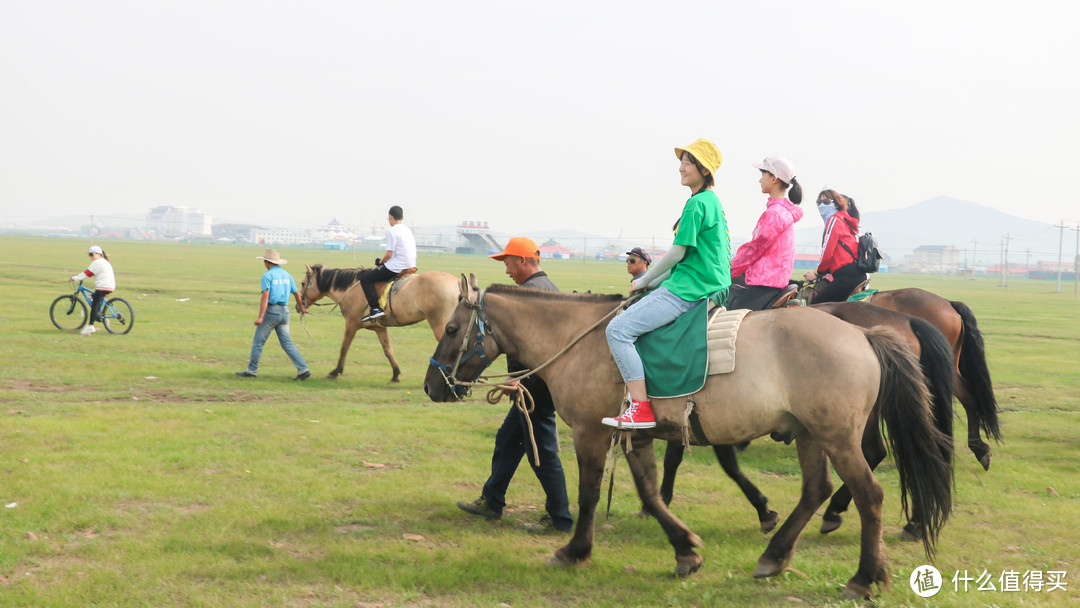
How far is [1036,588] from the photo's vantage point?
212 inches

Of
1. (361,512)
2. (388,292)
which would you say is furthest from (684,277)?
(388,292)

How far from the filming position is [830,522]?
6.84 metres

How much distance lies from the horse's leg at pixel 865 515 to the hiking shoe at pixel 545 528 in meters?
2.39

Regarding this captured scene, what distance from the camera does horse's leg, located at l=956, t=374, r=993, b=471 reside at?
8.60 metres

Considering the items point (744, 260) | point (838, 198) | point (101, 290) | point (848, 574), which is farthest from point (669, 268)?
point (101, 290)

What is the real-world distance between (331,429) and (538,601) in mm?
5458

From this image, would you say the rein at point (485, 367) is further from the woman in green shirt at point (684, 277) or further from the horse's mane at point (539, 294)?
the woman in green shirt at point (684, 277)

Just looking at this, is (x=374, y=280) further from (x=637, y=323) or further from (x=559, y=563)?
(x=637, y=323)

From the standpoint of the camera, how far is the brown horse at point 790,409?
5.29 m

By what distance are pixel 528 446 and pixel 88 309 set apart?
16445 mm

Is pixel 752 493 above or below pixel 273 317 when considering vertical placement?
below

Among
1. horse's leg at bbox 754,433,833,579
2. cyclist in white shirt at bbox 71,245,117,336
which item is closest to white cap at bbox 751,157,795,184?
horse's leg at bbox 754,433,833,579

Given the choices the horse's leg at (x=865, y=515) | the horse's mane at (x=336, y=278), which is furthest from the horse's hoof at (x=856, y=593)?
the horse's mane at (x=336, y=278)

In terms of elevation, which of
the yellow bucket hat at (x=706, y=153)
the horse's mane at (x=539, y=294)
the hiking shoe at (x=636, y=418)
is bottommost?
the hiking shoe at (x=636, y=418)
